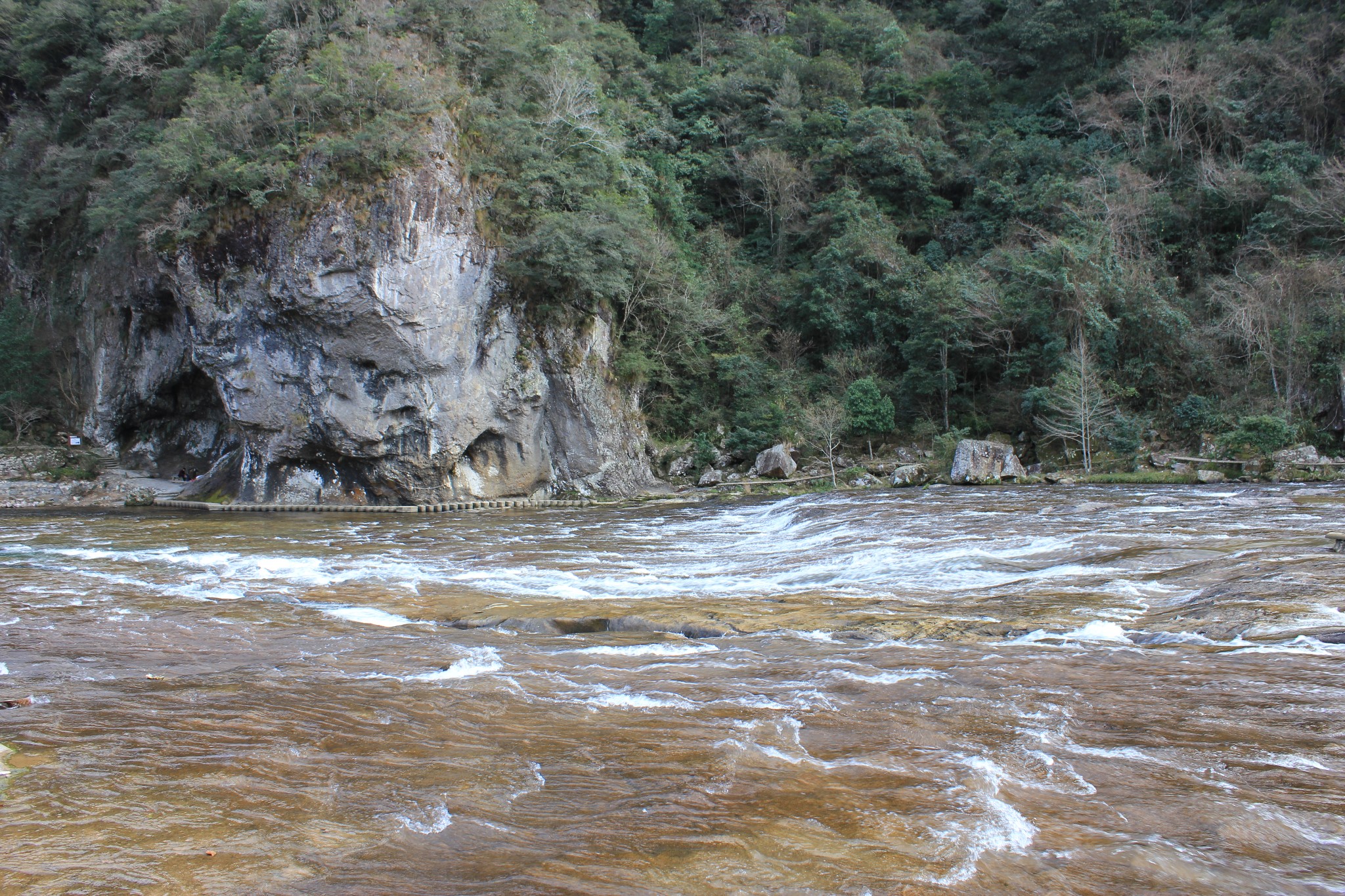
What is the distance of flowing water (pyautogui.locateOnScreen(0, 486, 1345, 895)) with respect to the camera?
4055 mm

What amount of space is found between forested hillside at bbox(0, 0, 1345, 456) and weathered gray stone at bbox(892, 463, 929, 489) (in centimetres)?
353

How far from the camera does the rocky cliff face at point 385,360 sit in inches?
995

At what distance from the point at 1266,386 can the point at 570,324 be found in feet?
78.4

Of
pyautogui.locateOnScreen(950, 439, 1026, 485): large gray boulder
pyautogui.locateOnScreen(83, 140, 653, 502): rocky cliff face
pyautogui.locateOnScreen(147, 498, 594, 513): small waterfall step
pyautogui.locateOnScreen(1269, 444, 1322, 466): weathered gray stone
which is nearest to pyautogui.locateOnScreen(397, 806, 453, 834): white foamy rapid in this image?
pyautogui.locateOnScreen(147, 498, 594, 513): small waterfall step

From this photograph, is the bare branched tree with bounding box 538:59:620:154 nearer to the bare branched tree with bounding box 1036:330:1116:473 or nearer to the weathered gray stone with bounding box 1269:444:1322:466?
the bare branched tree with bounding box 1036:330:1116:473

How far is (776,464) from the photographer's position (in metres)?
30.3

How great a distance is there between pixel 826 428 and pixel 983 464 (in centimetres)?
567

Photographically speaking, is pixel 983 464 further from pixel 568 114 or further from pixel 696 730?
pixel 696 730

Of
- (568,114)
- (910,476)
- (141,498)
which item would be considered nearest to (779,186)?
(568,114)

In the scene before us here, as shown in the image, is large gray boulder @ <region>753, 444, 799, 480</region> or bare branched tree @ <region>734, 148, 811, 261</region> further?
bare branched tree @ <region>734, 148, 811, 261</region>

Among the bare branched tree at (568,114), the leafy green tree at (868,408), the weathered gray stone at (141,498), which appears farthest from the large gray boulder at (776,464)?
the weathered gray stone at (141,498)

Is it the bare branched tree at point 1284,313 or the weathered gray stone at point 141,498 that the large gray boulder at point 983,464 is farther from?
the weathered gray stone at point 141,498

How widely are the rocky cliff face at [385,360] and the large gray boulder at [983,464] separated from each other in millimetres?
11897

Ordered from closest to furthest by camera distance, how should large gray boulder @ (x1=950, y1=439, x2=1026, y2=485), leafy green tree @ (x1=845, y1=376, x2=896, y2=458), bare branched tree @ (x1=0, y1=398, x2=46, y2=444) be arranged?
1. large gray boulder @ (x1=950, y1=439, x2=1026, y2=485)
2. leafy green tree @ (x1=845, y1=376, x2=896, y2=458)
3. bare branched tree @ (x1=0, y1=398, x2=46, y2=444)
